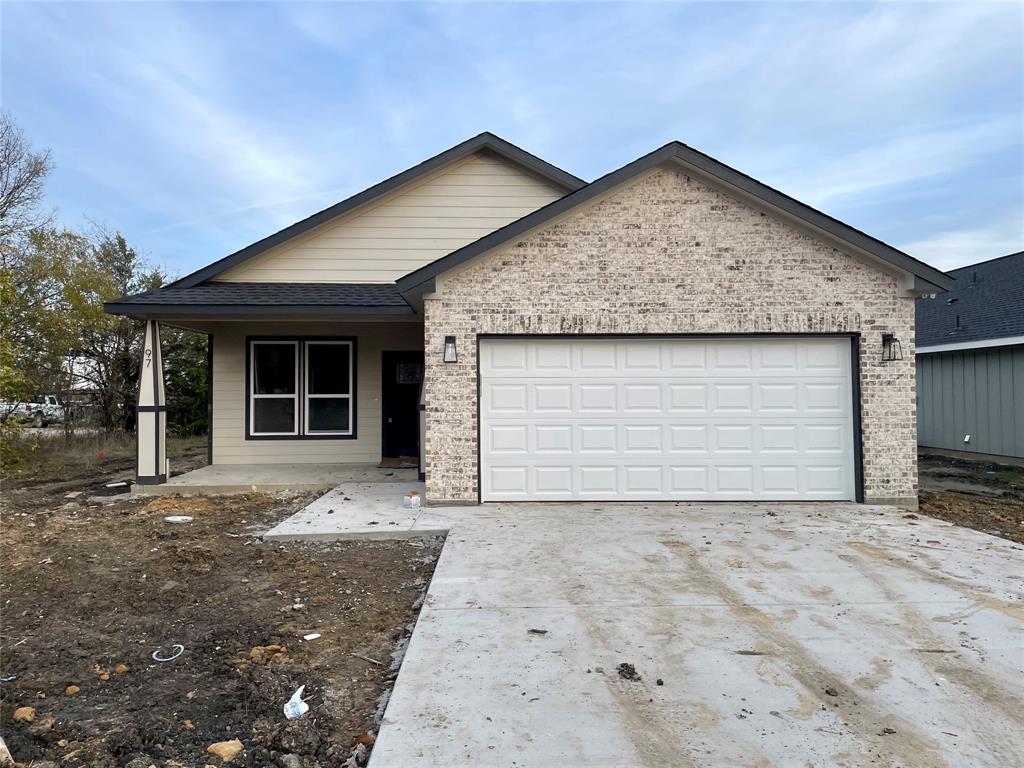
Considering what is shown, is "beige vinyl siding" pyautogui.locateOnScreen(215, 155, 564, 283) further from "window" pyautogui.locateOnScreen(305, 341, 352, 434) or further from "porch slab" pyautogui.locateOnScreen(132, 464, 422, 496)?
"porch slab" pyautogui.locateOnScreen(132, 464, 422, 496)

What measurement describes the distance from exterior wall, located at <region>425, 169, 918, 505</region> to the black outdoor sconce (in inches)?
3.5

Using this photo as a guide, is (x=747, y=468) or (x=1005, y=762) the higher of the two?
(x=747, y=468)

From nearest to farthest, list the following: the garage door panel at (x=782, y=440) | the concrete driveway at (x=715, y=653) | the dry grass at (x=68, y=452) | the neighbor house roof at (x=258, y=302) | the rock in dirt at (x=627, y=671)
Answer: the concrete driveway at (x=715, y=653), the rock in dirt at (x=627, y=671), the garage door panel at (x=782, y=440), the neighbor house roof at (x=258, y=302), the dry grass at (x=68, y=452)

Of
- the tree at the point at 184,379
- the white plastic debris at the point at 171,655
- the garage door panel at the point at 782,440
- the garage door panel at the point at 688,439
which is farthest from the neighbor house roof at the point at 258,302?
the tree at the point at 184,379

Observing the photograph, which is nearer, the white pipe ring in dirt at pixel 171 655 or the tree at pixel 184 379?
the white pipe ring in dirt at pixel 171 655

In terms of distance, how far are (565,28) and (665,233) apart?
6.65 m

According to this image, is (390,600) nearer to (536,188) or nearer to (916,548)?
(916,548)

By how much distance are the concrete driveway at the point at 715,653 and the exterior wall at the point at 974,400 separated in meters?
9.58

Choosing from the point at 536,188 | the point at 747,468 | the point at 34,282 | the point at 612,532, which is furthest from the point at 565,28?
the point at 34,282

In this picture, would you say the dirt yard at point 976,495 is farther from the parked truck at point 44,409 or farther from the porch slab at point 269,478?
the parked truck at point 44,409

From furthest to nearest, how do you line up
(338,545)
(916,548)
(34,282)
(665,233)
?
(34,282) → (665,233) → (338,545) → (916,548)

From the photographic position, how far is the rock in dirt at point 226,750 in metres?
2.93

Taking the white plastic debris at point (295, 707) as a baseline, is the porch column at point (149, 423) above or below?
above

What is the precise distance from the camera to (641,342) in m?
8.53
